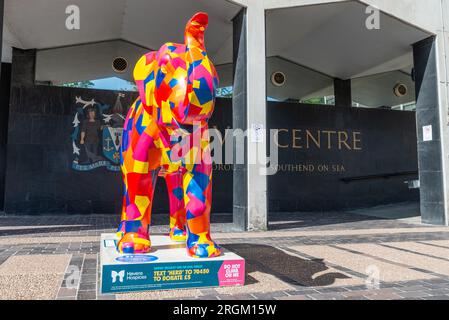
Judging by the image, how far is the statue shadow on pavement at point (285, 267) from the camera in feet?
13.6

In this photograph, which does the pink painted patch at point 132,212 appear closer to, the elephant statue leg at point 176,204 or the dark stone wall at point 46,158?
the elephant statue leg at point 176,204

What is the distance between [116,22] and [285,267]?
877 cm

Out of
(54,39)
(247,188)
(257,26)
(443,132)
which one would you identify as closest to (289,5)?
(257,26)

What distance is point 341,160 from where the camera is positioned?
13234 millimetres

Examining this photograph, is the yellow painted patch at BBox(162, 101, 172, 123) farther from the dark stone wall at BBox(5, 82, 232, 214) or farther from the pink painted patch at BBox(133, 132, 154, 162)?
the dark stone wall at BBox(5, 82, 232, 214)

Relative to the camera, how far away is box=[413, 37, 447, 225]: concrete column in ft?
→ 30.8

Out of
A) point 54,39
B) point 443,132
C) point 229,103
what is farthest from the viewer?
point 229,103

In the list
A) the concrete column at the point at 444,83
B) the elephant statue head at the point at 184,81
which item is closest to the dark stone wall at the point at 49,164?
the elephant statue head at the point at 184,81

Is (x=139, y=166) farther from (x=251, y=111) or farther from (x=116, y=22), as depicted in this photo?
(x=116, y=22)

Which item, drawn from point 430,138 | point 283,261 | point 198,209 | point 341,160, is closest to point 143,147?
point 198,209

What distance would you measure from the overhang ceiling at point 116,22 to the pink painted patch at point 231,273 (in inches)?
251

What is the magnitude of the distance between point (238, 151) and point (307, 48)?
5669mm

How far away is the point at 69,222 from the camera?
911cm

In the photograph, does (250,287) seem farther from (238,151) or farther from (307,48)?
(307,48)
